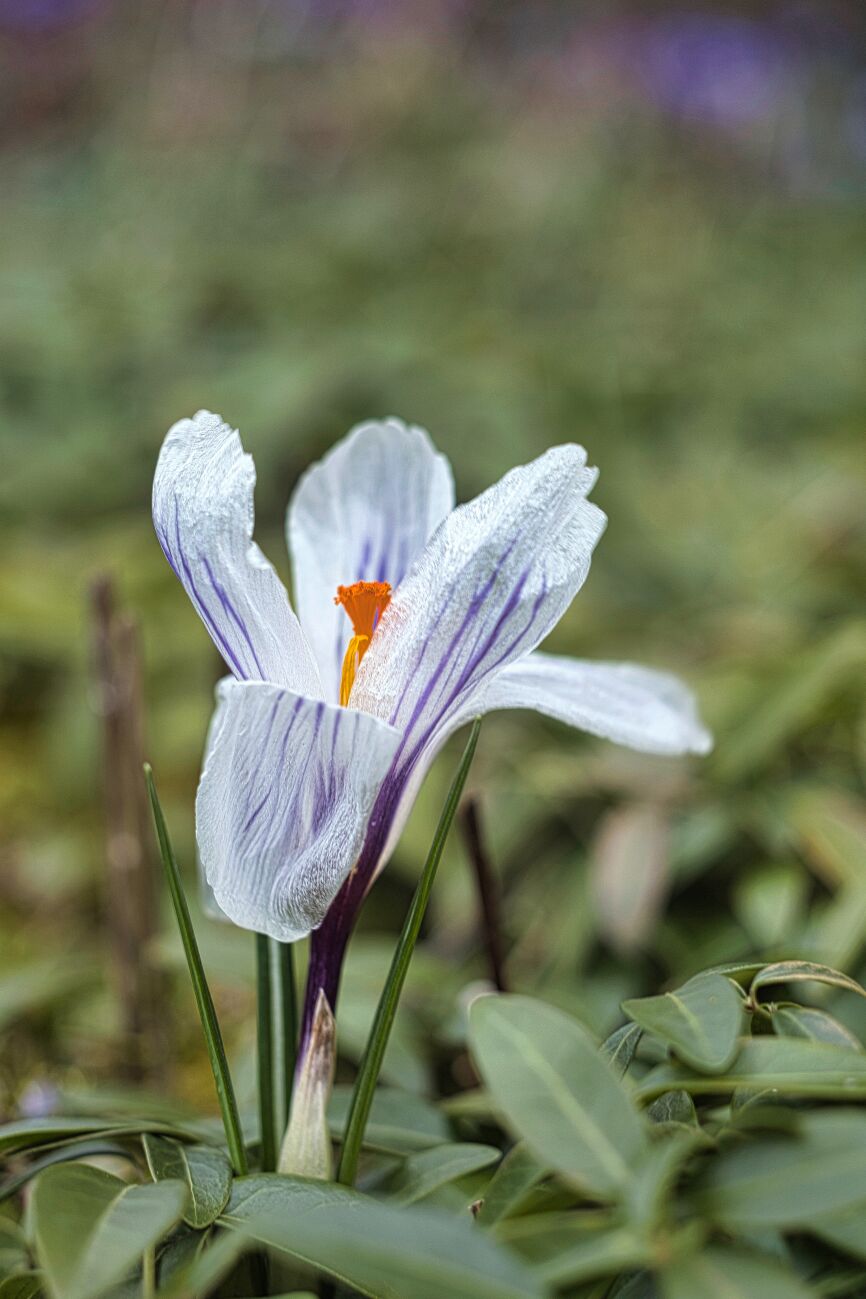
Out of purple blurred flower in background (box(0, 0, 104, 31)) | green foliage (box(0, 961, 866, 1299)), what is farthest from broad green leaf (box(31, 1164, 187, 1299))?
purple blurred flower in background (box(0, 0, 104, 31))

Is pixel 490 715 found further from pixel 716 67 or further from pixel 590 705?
pixel 716 67

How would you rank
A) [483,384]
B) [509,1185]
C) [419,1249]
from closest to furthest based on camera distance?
1. [419,1249]
2. [509,1185]
3. [483,384]

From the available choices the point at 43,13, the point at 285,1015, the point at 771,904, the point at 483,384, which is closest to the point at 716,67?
the point at 43,13

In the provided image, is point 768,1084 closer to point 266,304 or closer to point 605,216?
point 266,304

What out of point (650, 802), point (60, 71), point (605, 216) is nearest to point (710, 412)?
point (605, 216)

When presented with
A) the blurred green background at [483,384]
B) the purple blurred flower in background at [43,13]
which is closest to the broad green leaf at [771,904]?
the blurred green background at [483,384]

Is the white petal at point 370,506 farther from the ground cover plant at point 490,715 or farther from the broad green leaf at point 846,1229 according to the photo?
the broad green leaf at point 846,1229

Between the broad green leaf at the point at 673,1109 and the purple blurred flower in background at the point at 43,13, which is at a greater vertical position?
the purple blurred flower in background at the point at 43,13

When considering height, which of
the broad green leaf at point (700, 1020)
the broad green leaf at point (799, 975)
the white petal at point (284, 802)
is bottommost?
the broad green leaf at point (799, 975)
